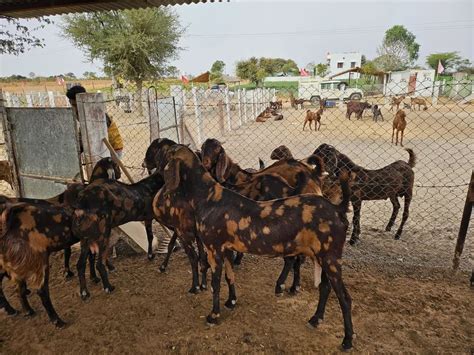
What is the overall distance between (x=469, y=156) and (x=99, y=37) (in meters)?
23.3

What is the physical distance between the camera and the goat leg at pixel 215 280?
3.35m

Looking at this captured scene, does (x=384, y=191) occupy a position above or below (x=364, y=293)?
above

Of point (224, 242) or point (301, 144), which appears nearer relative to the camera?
point (224, 242)

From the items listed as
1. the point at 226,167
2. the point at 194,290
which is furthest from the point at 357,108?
the point at 194,290

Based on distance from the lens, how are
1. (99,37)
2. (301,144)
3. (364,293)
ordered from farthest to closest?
(99,37) → (301,144) → (364,293)

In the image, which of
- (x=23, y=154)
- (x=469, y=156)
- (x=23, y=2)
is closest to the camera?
(x=23, y=2)

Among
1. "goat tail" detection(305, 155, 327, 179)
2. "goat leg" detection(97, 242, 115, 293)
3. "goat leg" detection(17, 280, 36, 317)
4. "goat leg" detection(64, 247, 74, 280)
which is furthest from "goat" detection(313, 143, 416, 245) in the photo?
"goat leg" detection(17, 280, 36, 317)

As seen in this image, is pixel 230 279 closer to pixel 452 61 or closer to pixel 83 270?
pixel 83 270

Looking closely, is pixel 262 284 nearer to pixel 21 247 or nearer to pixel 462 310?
pixel 462 310

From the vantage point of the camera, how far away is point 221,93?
19.7 meters

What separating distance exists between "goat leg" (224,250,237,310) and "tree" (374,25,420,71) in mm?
63854

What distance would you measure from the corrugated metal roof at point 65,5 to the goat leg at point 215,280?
3132 millimetres

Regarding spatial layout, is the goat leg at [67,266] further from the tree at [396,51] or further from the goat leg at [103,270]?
the tree at [396,51]

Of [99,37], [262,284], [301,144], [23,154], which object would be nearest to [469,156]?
[301,144]
